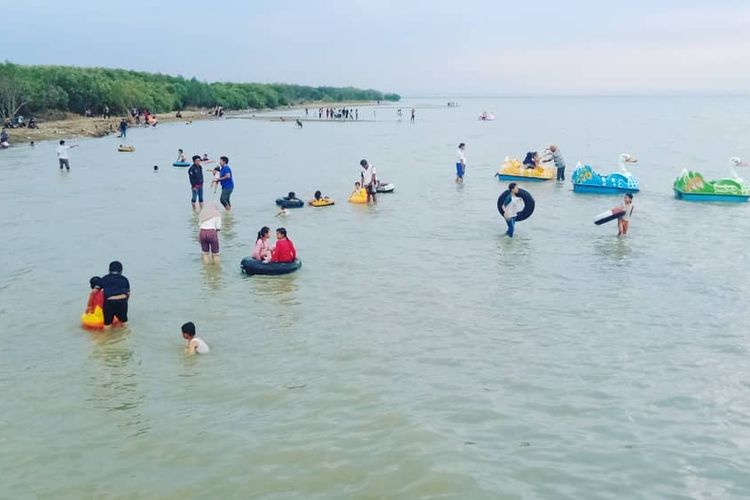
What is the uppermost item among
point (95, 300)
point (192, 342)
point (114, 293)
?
point (114, 293)

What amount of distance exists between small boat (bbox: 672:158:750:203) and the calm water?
10.2ft

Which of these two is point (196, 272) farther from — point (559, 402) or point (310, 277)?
point (559, 402)

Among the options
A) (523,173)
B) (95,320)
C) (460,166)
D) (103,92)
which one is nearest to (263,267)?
(95,320)

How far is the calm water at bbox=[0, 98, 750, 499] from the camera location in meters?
7.49

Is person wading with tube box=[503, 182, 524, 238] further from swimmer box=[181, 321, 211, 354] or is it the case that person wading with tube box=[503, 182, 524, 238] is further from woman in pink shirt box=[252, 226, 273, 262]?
swimmer box=[181, 321, 211, 354]

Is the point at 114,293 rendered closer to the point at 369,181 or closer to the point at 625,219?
the point at 625,219

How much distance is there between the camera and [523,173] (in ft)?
99.9

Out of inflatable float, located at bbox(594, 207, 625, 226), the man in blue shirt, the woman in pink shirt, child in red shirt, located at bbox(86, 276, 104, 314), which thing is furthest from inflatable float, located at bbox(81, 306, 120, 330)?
inflatable float, located at bbox(594, 207, 625, 226)

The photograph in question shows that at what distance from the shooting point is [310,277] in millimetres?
14891

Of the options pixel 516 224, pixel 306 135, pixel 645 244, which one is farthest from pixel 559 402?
pixel 306 135

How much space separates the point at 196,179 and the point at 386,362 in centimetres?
1362

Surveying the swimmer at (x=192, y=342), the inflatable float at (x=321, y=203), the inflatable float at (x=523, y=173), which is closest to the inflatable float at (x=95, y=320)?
the swimmer at (x=192, y=342)

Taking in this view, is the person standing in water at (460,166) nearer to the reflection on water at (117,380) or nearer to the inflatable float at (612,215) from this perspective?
the inflatable float at (612,215)

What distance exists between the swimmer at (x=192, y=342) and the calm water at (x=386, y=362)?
0.19 meters
